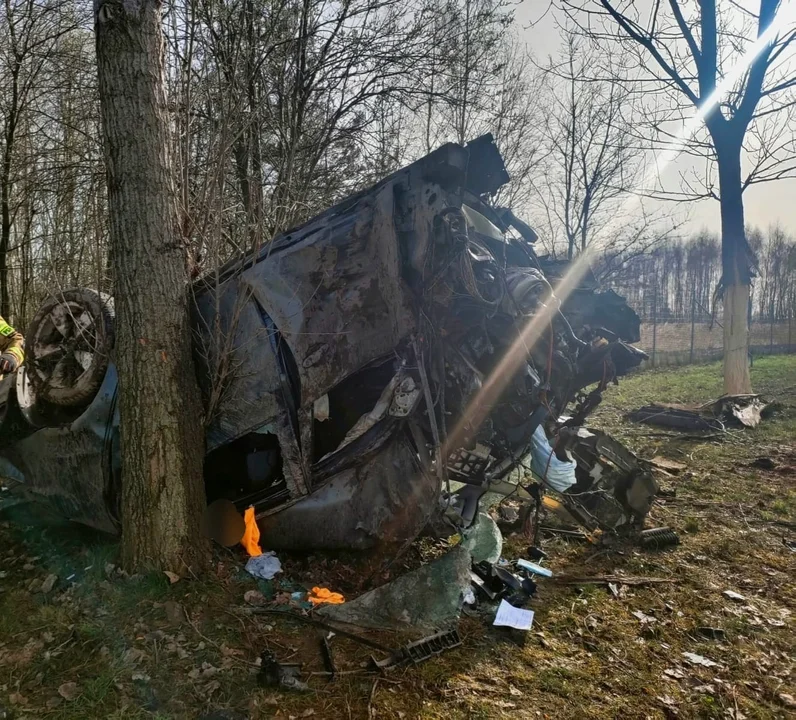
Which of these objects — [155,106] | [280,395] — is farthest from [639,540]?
[155,106]

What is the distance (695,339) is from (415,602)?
34148mm

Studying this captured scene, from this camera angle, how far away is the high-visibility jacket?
172 inches

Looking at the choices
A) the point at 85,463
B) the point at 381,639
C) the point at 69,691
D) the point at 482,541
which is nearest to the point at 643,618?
the point at 482,541

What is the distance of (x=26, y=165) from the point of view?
852 centimetres

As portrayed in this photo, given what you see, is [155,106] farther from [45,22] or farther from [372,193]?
[45,22]

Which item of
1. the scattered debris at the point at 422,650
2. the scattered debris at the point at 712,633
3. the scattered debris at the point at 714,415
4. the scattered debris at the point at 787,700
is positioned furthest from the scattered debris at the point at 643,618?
the scattered debris at the point at 714,415

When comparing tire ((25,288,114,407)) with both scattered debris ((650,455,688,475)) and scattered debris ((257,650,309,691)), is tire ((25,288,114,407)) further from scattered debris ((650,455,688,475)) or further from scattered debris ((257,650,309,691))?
scattered debris ((650,455,688,475))

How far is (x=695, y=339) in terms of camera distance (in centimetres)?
3228

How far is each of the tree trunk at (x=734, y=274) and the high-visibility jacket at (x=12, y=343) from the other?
10.4 m

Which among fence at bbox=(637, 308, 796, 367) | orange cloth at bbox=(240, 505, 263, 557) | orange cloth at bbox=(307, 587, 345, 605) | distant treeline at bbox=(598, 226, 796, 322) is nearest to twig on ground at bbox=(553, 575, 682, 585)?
orange cloth at bbox=(307, 587, 345, 605)

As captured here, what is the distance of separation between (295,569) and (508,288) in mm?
2321

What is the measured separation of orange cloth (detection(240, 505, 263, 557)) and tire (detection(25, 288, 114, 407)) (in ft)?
4.38

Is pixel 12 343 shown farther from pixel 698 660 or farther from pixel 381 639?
pixel 698 660

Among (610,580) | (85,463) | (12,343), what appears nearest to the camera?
(85,463)
